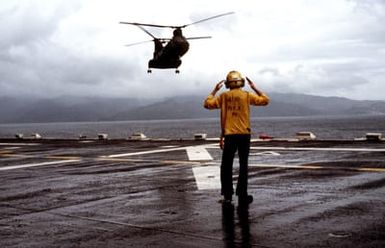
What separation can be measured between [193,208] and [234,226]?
50.3 inches

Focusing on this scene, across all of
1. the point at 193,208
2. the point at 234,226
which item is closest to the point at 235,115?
the point at 193,208

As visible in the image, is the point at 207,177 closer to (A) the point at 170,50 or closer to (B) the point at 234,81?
(B) the point at 234,81

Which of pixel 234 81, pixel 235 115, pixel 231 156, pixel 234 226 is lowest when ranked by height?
pixel 234 226

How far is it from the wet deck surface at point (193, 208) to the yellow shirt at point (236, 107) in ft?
3.77

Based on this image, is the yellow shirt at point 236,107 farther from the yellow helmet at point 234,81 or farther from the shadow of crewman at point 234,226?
the shadow of crewman at point 234,226

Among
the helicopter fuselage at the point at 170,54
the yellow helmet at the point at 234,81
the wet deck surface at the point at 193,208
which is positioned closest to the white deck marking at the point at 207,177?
the wet deck surface at the point at 193,208

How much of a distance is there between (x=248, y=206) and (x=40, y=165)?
31.8 feet

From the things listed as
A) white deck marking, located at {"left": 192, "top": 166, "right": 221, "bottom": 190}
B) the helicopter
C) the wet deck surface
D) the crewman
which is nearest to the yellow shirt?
the crewman

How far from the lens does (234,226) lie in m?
5.79

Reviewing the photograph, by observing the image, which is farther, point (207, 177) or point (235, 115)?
point (207, 177)

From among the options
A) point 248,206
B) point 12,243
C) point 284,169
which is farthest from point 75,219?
point 284,169

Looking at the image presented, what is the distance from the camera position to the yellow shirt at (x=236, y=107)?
755 cm

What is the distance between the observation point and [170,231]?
18.5ft

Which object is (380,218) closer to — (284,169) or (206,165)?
(284,169)
